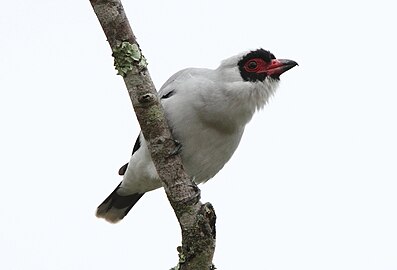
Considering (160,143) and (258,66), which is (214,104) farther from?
Answer: (160,143)

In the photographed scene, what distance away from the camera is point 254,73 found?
20.0 ft

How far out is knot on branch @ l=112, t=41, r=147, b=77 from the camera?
14.8ft

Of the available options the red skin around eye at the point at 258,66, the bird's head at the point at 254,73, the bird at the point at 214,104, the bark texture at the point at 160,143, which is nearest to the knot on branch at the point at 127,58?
the bark texture at the point at 160,143

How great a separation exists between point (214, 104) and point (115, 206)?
8.30 feet

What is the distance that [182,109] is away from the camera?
5.89 metres

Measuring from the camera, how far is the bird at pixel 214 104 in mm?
5887

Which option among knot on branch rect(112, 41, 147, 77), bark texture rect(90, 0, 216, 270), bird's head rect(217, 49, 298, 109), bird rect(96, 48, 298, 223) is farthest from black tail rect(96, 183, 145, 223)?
knot on branch rect(112, 41, 147, 77)

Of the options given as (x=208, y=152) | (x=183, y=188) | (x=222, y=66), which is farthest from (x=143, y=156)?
(x=183, y=188)

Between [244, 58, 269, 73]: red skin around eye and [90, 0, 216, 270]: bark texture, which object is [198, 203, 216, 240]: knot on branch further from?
[244, 58, 269, 73]: red skin around eye

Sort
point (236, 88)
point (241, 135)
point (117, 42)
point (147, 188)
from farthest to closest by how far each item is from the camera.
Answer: point (147, 188) < point (241, 135) < point (236, 88) < point (117, 42)

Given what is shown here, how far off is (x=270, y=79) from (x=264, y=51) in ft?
0.92

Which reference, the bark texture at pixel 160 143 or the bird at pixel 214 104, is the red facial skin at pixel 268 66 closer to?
A: the bird at pixel 214 104

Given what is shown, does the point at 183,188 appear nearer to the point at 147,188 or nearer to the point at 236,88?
the point at 236,88

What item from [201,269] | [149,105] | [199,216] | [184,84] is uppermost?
[184,84]
